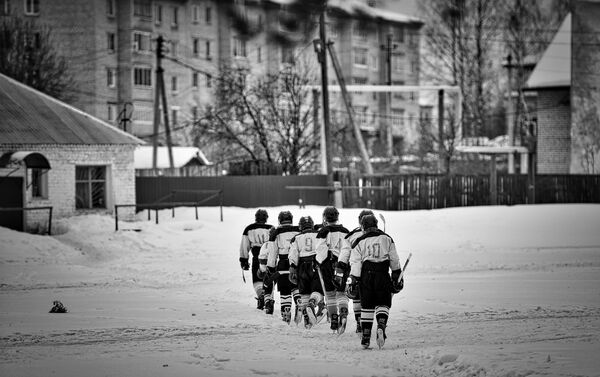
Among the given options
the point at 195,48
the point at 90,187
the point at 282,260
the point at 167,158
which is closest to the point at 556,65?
the point at 167,158

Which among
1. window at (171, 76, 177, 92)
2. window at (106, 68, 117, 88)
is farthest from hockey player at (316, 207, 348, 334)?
→ window at (106, 68, 117, 88)

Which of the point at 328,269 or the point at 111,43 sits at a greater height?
the point at 111,43

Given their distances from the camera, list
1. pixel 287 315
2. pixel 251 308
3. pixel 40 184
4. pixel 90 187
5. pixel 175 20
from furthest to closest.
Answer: pixel 90 187
pixel 40 184
pixel 175 20
pixel 251 308
pixel 287 315

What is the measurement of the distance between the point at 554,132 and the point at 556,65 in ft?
12.3

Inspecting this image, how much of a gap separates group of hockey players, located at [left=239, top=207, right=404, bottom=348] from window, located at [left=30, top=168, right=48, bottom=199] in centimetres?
1940

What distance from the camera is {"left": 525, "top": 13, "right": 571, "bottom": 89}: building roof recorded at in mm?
57375

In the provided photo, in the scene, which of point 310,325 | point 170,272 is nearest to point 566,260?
point 170,272

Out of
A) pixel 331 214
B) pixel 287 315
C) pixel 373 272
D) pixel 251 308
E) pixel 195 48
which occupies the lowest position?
pixel 251 308

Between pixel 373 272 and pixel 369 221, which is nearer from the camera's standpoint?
pixel 373 272

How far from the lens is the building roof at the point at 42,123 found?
3662 centimetres

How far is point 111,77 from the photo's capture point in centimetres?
6925

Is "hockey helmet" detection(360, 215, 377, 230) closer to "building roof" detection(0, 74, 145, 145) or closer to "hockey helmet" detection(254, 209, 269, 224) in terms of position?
"hockey helmet" detection(254, 209, 269, 224)

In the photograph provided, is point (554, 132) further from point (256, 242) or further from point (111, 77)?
point (256, 242)

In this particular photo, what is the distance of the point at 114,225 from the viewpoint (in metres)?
35.8
